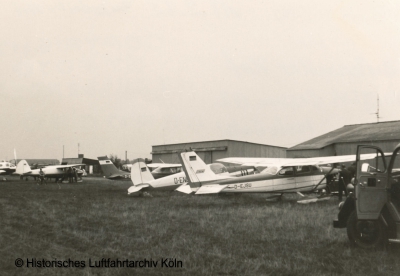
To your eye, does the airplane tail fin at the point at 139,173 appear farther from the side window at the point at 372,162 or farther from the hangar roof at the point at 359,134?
the hangar roof at the point at 359,134

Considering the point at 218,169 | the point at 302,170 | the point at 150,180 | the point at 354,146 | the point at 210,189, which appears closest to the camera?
the point at 210,189

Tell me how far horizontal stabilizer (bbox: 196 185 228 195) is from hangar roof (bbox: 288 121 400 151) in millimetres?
18418

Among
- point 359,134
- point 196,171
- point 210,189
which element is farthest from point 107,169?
point 359,134

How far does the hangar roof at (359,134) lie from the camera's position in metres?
30.1

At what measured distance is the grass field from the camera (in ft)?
19.3

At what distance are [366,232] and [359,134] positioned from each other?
92.4 feet

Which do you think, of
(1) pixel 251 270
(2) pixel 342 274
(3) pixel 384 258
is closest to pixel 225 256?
(1) pixel 251 270

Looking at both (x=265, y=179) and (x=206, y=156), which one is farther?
(x=206, y=156)

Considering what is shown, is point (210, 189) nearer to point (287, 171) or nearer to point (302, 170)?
point (287, 171)

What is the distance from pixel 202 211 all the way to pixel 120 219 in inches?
111

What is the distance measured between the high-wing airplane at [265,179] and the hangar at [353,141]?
14238 mm

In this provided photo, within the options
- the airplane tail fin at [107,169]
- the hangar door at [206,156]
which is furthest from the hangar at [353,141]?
the airplane tail fin at [107,169]

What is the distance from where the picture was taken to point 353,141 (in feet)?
101

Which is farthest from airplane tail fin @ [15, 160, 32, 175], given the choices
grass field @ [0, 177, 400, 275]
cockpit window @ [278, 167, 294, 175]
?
cockpit window @ [278, 167, 294, 175]
